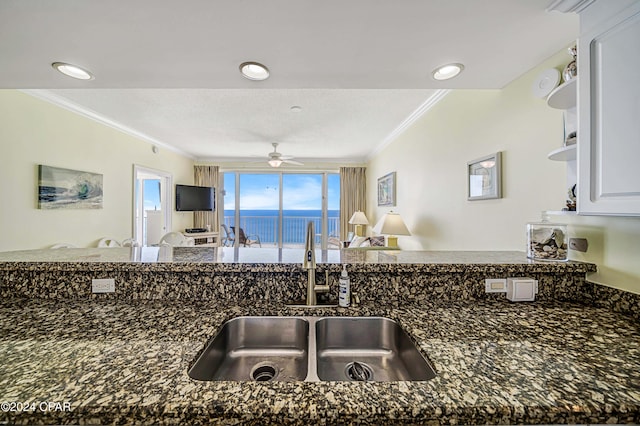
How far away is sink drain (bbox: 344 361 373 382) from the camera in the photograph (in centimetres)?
92

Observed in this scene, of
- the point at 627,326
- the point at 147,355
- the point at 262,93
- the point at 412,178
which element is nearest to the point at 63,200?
the point at 262,93

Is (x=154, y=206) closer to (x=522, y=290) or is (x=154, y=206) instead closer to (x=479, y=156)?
(x=479, y=156)

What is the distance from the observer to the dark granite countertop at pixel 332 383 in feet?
1.74

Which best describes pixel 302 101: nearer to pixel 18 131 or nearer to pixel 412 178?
pixel 412 178

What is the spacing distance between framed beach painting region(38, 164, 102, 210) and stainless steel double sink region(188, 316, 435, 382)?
3.16 meters

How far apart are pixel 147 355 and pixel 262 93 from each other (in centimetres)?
260

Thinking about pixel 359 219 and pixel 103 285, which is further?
pixel 359 219

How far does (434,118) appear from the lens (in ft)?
9.18

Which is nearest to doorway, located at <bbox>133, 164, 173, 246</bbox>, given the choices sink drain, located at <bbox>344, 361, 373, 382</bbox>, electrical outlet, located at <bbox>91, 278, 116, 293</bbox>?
electrical outlet, located at <bbox>91, 278, 116, 293</bbox>

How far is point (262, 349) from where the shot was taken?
1.01m

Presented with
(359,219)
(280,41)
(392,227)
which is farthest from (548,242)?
(359,219)

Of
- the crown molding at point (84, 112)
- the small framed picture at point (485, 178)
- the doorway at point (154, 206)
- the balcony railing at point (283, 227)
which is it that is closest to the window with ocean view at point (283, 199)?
the balcony railing at point (283, 227)

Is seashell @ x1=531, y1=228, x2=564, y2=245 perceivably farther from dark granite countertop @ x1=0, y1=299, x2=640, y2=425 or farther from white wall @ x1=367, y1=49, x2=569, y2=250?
dark granite countertop @ x1=0, y1=299, x2=640, y2=425

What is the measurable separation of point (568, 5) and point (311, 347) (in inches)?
66.1
